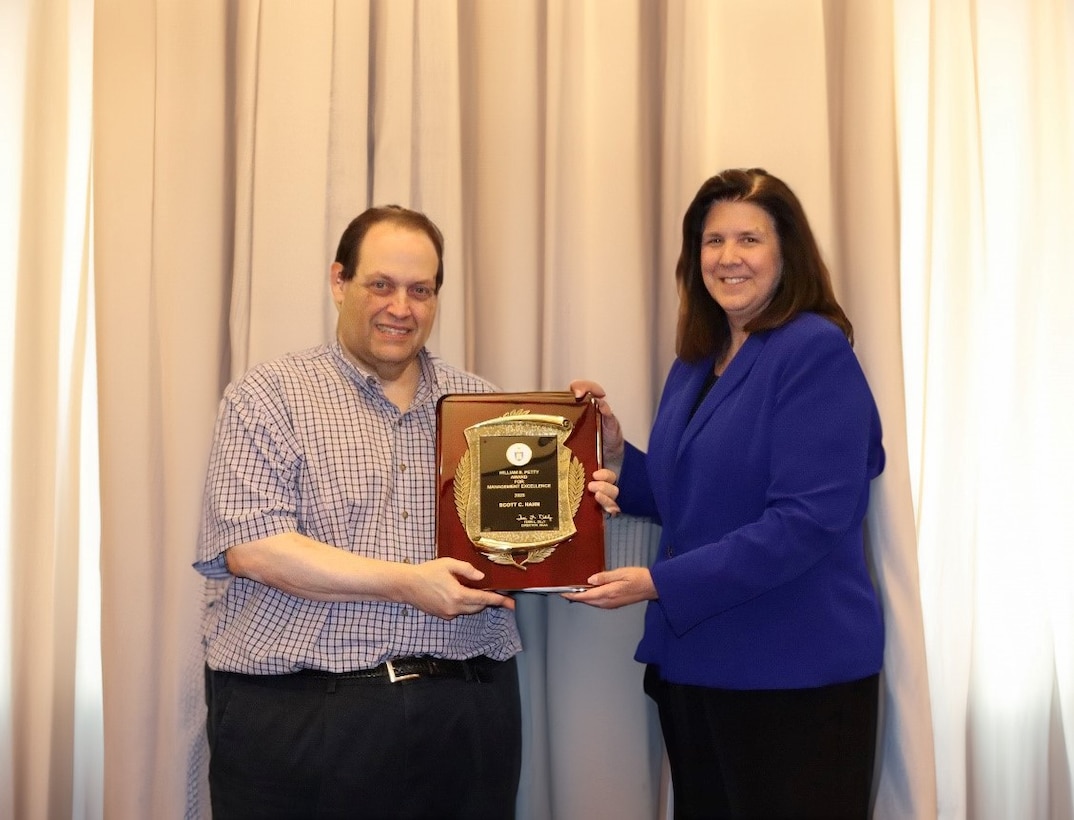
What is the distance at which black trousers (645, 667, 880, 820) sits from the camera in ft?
6.50

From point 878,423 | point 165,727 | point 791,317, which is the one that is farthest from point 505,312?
point 165,727

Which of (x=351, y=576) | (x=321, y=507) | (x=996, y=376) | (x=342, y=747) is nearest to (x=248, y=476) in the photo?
(x=321, y=507)

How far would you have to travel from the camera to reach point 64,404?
103 inches

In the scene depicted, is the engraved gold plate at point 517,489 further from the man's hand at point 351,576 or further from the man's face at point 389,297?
the man's face at point 389,297

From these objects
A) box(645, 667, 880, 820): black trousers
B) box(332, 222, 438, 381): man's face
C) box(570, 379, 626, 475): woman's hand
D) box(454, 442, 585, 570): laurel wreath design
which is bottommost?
box(645, 667, 880, 820): black trousers

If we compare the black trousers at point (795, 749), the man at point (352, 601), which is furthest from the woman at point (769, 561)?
the man at point (352, 601)

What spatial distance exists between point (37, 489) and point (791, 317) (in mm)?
1872

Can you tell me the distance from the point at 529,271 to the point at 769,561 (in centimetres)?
109

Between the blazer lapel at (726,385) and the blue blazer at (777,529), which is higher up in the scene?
the blazer lapel at (726,385)

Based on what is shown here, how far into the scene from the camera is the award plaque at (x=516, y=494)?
205cm

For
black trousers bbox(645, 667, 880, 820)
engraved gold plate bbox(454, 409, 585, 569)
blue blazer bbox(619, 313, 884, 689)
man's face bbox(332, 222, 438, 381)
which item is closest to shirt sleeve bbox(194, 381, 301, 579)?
man's face bbox(332, 222, 438, 381)

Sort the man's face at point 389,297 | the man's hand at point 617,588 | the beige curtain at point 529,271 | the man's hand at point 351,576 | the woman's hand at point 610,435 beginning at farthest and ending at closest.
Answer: the beige curtain at point 529,271 → the woman's hand at point 610,435 → the man's face at point 389,297 → the man's hand at point 617,588 → the man's hand at point 351,576

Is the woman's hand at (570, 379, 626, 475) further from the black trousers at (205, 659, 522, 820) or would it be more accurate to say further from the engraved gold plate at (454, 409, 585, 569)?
the black trousers at (205, 659, 522, 820)

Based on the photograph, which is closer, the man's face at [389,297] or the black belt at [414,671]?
the black belt at [414,671]
